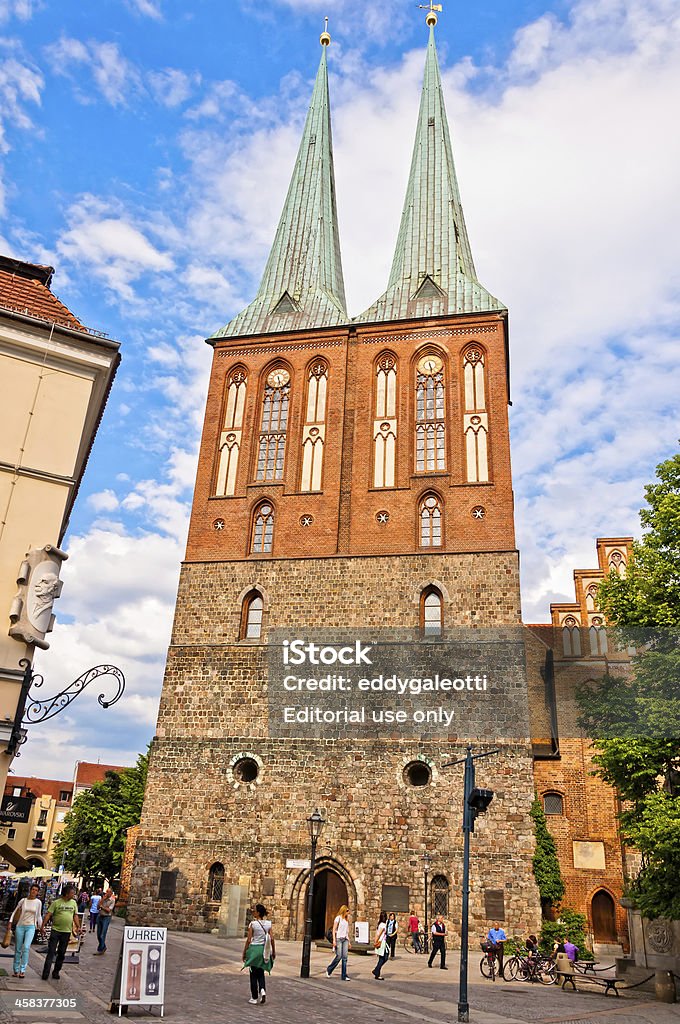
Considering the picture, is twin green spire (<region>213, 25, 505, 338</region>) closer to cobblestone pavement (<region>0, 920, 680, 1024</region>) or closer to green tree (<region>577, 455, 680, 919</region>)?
green tree (<region>577, 455, 680, 919</region>)

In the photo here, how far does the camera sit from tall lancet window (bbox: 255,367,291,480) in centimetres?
2870

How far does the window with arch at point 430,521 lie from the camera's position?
86.2 ft

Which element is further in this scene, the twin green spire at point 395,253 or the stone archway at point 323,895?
the twin green spire at point 395,253

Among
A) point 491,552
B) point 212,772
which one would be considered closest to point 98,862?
point 212,772

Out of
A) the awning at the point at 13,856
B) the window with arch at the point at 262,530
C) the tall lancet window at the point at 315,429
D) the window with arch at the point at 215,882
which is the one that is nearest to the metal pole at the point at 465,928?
the window with arch at the point at 215,882

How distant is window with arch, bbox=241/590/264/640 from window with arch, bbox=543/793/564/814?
12370mm

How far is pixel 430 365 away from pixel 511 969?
1911 centimetres

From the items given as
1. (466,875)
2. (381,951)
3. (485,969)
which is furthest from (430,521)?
(466,875)

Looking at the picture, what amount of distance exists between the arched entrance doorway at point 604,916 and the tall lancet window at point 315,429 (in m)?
17.0

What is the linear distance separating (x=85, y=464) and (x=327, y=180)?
2355cm

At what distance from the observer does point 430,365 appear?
29.1 meters

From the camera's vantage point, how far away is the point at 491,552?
2533 cm

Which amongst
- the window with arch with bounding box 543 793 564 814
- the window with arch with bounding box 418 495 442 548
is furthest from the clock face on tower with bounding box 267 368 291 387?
the window with arch with bounding box 543 793 564 814

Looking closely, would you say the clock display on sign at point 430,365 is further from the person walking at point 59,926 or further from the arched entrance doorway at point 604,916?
the person walking at point 59,926
